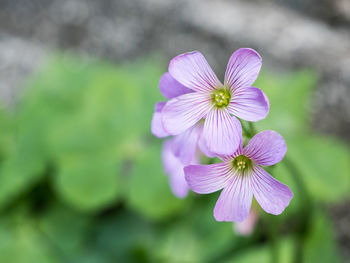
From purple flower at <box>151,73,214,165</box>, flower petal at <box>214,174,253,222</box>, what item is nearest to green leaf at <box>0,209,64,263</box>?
purple flower at <box>151,73,214,165</box>

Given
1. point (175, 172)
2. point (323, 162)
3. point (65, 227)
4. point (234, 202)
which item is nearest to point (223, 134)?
point (234, 202)

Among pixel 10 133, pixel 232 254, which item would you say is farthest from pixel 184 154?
pixel 10 133

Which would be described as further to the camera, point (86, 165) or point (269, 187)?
→ point (86, 165)

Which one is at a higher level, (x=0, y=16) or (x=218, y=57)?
(x=218, y=57)

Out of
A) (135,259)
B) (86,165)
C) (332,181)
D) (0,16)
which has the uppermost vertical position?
(332,181)

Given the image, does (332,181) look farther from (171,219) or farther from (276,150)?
(276,150)

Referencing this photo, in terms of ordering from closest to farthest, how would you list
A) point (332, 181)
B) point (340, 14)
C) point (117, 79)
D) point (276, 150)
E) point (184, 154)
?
point (276, 150) → point (184, 154) → point (332, 181) → point (340, 14) → point (117, 79)

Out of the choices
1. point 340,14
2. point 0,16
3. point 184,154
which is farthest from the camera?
point 0,16
